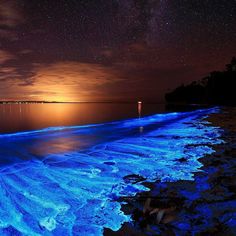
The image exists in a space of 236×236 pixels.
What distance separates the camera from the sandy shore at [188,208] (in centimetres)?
402

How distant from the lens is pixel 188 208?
472cm

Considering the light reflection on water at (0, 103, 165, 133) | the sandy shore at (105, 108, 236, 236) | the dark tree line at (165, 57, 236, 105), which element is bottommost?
the light reflection on water at (0, 103, 165, 133)

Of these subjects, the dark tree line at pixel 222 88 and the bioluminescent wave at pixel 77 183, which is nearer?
the bioluminescent wave at pixel 77 183

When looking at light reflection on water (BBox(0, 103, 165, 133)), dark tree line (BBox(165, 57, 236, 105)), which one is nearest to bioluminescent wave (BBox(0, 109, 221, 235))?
light reflection on water (BBox(0, 103, 165, 133))

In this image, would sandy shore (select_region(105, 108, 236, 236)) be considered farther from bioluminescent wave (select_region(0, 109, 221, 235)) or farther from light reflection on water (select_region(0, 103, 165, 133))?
light reflection on water (select_region(0, 103, 165, 133))

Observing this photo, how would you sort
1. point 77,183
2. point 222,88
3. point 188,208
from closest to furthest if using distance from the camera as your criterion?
point 188,208 < point 77,183 < point 222,88

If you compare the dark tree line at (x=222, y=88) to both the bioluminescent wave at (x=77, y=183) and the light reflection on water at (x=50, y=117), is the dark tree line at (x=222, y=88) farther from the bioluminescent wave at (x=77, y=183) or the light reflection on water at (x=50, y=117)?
the bioluminescent wave at (x=77, y=183)

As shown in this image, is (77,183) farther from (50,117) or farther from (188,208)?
(50,117)

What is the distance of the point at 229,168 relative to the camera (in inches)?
290

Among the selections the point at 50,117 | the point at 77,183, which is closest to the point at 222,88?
the point at 50,117

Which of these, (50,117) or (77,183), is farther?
(50,117)

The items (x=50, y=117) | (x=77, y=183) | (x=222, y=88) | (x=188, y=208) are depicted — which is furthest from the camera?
(x=222, y=88)

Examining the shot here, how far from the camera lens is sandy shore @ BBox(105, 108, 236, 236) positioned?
402 cm

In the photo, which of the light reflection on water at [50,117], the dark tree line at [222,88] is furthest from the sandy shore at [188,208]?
the dark tree line at [222,88]
